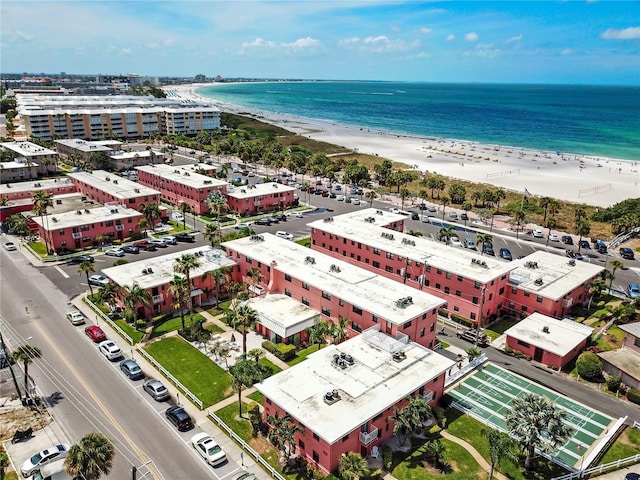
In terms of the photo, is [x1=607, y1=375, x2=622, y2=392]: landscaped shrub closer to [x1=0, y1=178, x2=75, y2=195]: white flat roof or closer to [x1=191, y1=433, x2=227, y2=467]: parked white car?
[x1=191, y1=433, x2=227, y2=467]: parked white car

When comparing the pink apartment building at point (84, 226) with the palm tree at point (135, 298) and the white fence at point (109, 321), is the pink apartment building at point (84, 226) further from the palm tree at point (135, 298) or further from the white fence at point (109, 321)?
the palm tree at point (135, 298)

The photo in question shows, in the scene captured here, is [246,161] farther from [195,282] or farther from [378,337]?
[378,337]

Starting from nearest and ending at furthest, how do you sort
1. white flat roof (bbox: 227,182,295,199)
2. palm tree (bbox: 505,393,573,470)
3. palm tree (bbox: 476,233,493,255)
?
palm tree (bbox: 505,393,573,470), palm tree (bbox: 476,233,493,255), white flat roof (bbox: 227,182,295,199)

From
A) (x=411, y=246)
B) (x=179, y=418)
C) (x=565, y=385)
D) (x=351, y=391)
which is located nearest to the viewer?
(x=351, y=391)

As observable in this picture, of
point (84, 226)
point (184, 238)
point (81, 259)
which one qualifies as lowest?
point (81, 259)

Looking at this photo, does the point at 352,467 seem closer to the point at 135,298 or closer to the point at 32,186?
the point at 135,298

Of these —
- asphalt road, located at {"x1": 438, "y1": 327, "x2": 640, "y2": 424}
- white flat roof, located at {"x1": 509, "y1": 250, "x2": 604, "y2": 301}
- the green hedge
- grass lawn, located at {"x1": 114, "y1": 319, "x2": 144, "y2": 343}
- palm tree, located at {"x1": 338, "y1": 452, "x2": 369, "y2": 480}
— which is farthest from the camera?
white flat roof, located at {"x1": 509, "y1": 250, "x2": 604, "y2": 301}

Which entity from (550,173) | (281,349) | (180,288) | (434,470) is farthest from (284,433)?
(550,173)

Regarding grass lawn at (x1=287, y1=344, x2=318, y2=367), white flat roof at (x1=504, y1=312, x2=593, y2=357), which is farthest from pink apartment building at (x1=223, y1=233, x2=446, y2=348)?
white flat roof at (x1=504, y1=312, x2=593, y2=357)
